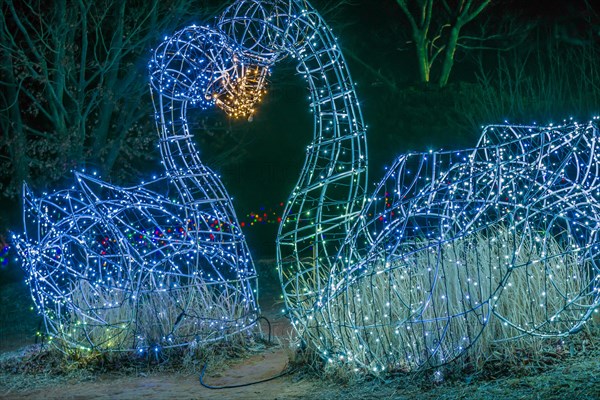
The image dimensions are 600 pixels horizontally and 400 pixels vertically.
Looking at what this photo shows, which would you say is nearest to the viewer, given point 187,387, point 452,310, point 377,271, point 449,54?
point 452,310

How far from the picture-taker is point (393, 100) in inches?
747

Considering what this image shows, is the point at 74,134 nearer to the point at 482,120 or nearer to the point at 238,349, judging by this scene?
the point at 238,349

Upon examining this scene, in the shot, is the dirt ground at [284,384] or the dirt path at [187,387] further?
the dirt path at [187,387]

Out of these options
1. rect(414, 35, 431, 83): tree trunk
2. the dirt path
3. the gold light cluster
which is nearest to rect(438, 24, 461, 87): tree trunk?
rect(414, 35, 431, 83): tree trunk

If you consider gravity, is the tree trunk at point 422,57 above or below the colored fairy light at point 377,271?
above

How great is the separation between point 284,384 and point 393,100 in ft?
43.4

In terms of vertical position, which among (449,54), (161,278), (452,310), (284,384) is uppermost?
(449,54)

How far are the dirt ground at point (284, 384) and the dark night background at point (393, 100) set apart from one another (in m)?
6.68

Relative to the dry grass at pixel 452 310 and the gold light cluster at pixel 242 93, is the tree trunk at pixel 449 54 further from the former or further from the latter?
the dry grass at pixel 452 310

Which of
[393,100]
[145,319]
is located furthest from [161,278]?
[393,100]

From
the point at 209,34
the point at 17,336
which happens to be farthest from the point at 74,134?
the point at 209,34

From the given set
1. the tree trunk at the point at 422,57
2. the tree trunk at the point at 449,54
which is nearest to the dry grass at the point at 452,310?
the tree trunk at the point at 449,54

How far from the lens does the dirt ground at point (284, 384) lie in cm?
535

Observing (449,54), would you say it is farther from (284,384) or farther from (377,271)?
(284,384)
